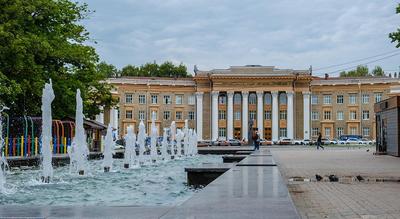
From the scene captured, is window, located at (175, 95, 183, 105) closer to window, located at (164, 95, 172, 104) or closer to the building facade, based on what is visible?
the building facade

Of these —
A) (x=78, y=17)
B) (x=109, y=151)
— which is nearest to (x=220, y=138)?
(x=78, y=17)

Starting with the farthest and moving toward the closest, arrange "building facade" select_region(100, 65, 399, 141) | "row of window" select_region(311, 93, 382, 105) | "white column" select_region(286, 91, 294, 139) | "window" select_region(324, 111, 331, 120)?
"window" select_region(324, 111, 331, 120) < "white column" select_region(286, 91, 294, 139) < "building facade" select_region(100, 65, 399, 141) < "row of window" select_region(311, 93, 382, 105)

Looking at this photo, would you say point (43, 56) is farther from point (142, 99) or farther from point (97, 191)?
point (142, 99)

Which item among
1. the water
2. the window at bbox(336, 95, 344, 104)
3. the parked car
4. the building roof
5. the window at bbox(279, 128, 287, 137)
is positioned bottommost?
the water

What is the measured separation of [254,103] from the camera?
102562 mm

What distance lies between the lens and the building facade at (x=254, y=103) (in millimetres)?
99812

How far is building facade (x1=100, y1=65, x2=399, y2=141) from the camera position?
327ft

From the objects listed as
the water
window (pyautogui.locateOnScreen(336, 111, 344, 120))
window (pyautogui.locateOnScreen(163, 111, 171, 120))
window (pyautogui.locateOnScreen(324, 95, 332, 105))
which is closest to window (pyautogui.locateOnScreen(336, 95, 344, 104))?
window (pyautogui.locateOnScreen(324, 95, 332, 105))

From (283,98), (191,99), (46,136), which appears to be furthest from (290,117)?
(46,136)

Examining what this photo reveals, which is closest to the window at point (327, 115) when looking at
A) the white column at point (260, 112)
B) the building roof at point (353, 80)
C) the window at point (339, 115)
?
the window at point (339, 115)

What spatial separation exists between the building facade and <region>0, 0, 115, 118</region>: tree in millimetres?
58332

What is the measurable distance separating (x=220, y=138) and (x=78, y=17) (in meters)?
63.2

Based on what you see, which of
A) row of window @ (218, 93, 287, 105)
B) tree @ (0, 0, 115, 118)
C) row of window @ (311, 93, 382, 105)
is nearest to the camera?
tree @ (0, 0, 115, 118)

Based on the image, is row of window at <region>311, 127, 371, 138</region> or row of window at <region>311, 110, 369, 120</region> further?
row of window at <region>311, 127, 371, 138</region>
